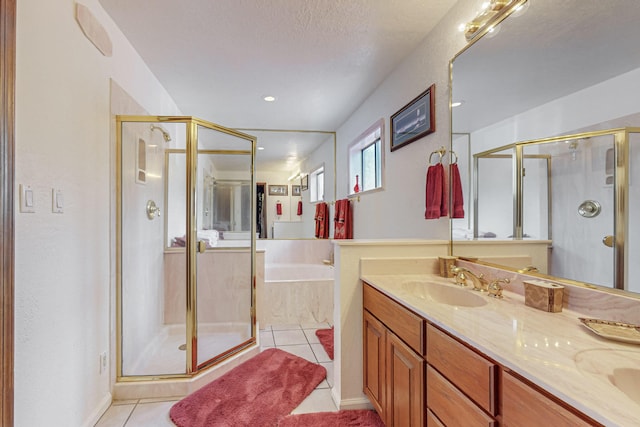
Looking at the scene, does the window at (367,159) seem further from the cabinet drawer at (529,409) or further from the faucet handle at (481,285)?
the cabinet drawer at (529,409)

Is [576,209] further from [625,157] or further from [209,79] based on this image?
[209,79]

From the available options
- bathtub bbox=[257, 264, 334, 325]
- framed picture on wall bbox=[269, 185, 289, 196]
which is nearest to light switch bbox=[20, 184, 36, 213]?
bathtub bbox=[257, 264, 334, 325]

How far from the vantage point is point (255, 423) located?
175 cm

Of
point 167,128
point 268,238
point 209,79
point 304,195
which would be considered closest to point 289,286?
point 268,238

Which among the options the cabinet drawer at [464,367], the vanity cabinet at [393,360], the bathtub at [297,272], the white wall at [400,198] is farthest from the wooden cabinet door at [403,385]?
the bathtub at [297,272]

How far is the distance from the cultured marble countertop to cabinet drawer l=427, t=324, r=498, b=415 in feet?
0.13

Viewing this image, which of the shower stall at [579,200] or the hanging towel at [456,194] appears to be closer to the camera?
the shower stall at [579,200]

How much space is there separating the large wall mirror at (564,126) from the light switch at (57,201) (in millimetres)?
2095

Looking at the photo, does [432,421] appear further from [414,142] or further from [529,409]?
[414,142]

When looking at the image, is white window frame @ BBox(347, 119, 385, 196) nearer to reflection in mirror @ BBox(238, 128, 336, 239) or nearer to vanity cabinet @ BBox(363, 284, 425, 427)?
reflection in mirror @ BBox(238, 128, 336, 239)

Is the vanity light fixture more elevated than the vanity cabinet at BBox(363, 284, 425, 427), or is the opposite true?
the vanity light fixture

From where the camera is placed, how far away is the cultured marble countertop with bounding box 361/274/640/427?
598mm

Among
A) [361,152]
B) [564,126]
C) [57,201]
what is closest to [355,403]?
[564,126]

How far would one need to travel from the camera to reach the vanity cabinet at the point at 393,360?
1244 millimetres
